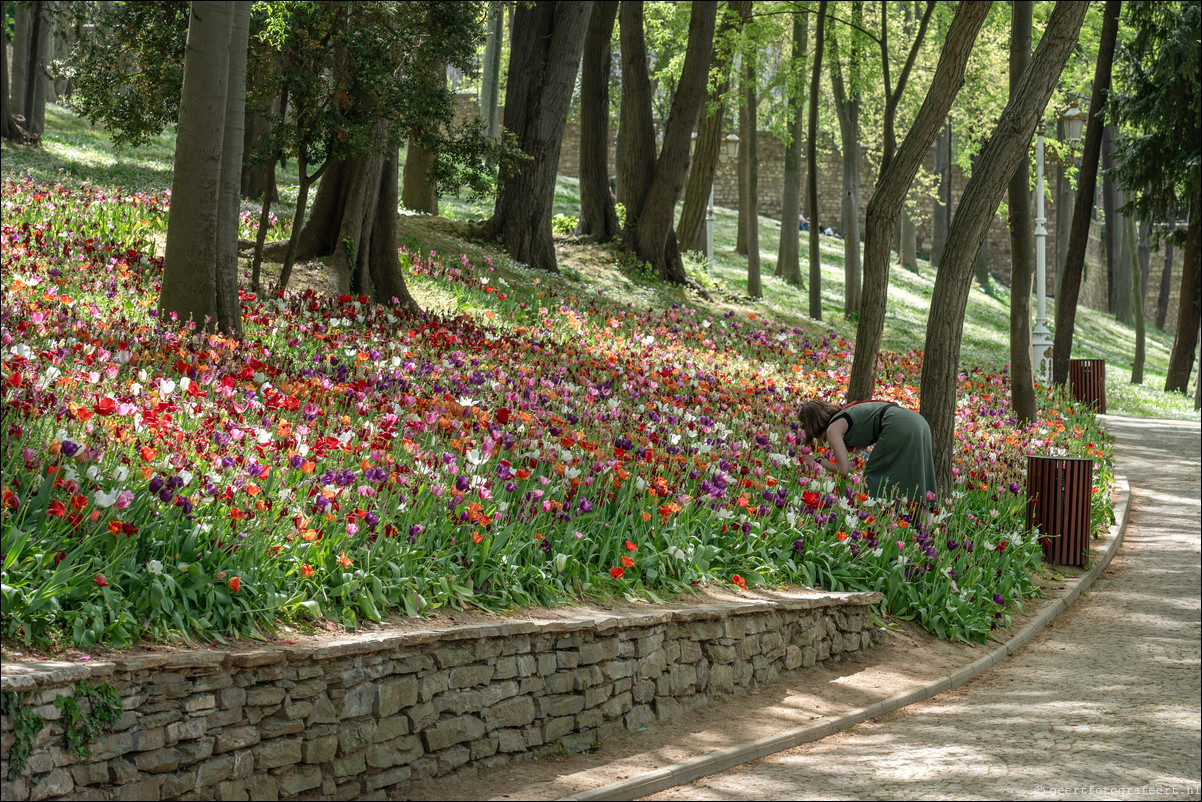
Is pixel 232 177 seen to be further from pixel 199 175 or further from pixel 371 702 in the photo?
pixel 371 702

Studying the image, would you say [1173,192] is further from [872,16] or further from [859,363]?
[859,363]

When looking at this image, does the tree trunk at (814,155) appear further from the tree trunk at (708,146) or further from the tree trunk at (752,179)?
the tree trunk at (708,146)

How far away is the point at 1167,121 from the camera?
20.6 metres

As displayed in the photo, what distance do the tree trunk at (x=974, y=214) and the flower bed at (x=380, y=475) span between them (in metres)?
0.82

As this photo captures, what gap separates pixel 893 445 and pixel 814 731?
10.1 feet

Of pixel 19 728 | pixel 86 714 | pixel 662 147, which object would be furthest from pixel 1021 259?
pixel 19 728

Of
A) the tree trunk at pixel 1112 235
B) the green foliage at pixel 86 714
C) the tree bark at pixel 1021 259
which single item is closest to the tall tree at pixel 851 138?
the tree bark at pixel 1021 259

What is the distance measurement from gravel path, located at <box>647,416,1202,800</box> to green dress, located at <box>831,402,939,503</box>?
4.55 ft

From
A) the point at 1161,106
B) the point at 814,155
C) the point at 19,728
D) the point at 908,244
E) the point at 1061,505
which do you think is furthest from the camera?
the point at 908,244

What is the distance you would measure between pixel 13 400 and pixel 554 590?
258cm

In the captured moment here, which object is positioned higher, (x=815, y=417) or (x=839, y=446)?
(x=815, y=417)

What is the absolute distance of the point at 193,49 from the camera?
7285 mm

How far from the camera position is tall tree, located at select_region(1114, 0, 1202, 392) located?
771 inches

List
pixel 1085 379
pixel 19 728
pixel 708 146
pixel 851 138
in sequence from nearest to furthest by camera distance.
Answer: pixel 19 728, pixel 1085 379, pixel 708 146, pixel 851 138
